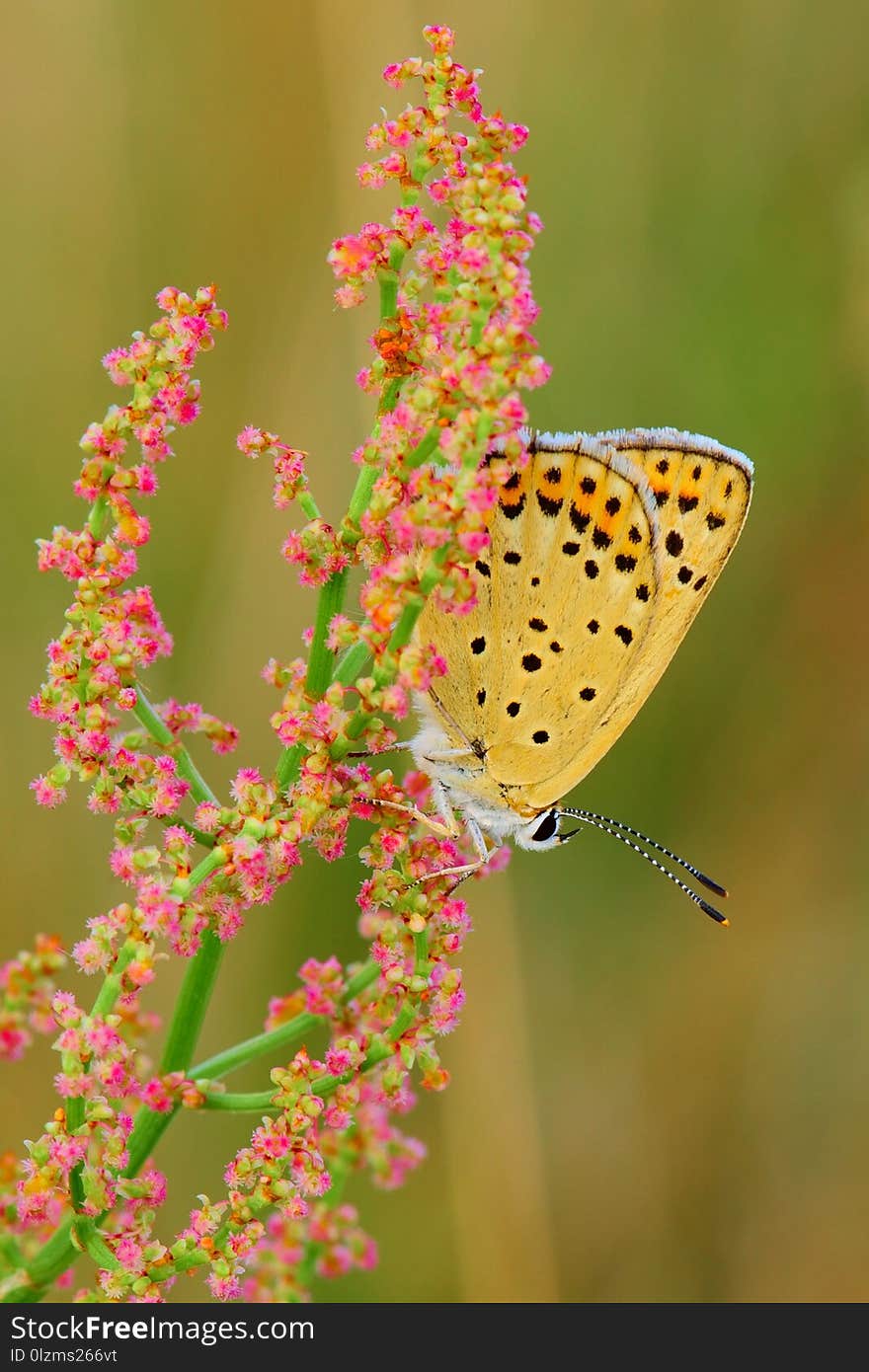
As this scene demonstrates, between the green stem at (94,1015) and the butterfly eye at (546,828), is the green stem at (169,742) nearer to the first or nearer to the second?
the green stem at (94,1015)

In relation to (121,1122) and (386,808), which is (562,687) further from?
(121,1122)

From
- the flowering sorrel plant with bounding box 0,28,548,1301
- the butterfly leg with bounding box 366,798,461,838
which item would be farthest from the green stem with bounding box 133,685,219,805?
the butterfly leg with bounding box 366,798,461,838

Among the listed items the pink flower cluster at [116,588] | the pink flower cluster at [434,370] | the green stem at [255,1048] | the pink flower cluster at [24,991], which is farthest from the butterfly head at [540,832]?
the pink flower cluster at [24,991]

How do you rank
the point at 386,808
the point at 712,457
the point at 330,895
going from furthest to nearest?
the point at 330,895
the point at 712,457
the point at 386,808

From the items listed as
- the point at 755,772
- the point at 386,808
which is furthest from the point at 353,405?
the point at 386,808

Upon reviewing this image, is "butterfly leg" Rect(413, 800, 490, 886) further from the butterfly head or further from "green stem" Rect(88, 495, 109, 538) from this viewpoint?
"green stem" Rect(88, 495, 109, 538)

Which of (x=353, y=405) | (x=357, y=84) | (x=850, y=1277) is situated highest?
(x=357, y=84)

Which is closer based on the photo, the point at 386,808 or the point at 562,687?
the point at 386,808
